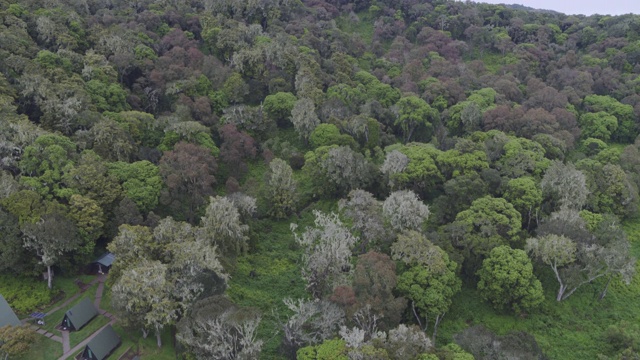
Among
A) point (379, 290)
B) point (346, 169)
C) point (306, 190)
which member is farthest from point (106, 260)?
point (346, 169)

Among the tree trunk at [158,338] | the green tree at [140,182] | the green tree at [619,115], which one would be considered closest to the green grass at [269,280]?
the tree trunk at [158,338]

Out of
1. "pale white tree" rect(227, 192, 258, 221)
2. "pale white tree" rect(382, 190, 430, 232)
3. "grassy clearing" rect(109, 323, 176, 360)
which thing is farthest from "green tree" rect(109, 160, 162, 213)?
"pale white tree" rect(382, 190, 430, 232)

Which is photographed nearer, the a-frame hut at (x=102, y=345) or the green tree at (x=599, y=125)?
the a-frame hut at (x=102, y=345)

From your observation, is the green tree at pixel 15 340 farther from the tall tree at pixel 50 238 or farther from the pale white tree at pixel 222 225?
the pale white tree at pixel 222 225

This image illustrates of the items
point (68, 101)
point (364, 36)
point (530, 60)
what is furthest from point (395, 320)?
point (364, 36)

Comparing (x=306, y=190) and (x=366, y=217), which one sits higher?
(x=366, y=217)

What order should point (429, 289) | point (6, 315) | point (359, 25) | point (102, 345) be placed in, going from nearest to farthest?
point (102, 345)
point (6, 315)
point (429, 289)
point (359, 25)

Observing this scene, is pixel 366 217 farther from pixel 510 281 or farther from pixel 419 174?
pixel 510 281
